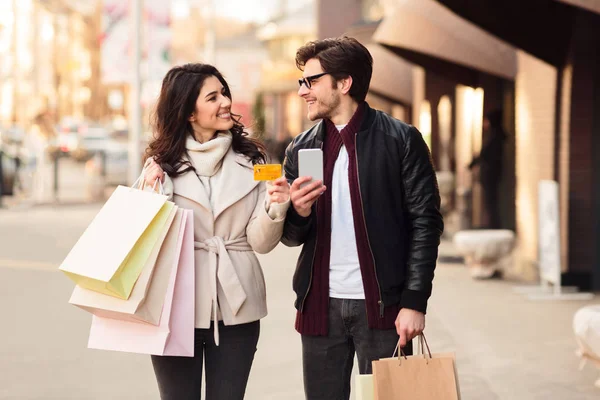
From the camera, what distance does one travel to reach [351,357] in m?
4.66

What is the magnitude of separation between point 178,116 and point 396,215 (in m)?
0.92

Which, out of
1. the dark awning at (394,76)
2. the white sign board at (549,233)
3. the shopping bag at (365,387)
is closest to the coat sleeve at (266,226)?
the shopping bag at (365,387)

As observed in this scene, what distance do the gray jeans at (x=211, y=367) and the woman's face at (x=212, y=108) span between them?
779mm

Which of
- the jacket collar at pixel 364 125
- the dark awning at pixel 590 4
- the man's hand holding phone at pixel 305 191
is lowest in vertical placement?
the man's hand holding phone at pixel 305 191

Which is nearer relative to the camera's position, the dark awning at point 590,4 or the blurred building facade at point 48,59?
the dark awning at point 590,4

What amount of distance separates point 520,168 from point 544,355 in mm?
6695

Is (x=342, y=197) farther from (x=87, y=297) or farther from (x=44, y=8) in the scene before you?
(x=44, y=8)

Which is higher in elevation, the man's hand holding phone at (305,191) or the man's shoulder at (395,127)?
the man's shoulder at (395,127)

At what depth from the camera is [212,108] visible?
4594 mm

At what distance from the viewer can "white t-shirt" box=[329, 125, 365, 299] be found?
4.45 m

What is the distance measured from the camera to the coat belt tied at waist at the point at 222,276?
4.50 m

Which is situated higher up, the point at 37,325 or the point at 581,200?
the point at 581,200

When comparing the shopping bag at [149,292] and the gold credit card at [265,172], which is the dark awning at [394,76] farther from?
the gold credit card at [265,172]

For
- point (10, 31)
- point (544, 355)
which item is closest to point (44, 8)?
point (10, 31)
